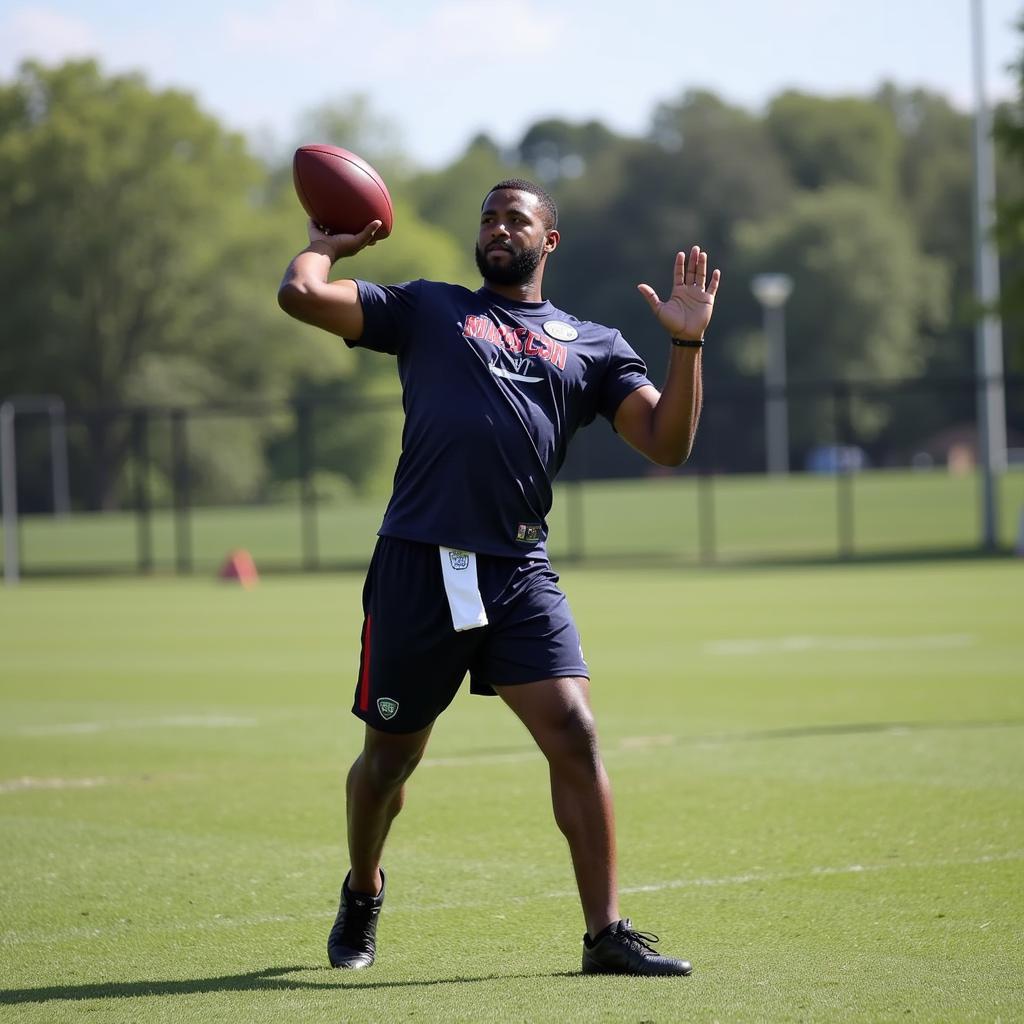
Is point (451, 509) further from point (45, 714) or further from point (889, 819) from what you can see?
point (45, 714)

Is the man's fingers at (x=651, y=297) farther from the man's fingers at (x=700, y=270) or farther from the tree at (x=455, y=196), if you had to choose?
the tree at (x=455, y=196)

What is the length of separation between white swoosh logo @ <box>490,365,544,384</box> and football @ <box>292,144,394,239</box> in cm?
69

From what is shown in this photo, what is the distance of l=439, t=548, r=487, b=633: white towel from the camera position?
5.20m

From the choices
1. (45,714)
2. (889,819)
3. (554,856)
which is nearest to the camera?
(554,856)

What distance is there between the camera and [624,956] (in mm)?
5082

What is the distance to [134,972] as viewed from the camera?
5.33m

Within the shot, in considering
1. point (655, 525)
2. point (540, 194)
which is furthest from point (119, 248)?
point (540, 194)

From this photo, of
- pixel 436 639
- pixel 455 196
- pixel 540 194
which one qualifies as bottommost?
pixel 436 639

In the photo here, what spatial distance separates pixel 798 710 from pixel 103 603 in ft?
52.3

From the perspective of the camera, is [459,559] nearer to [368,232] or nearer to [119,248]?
[368,232]

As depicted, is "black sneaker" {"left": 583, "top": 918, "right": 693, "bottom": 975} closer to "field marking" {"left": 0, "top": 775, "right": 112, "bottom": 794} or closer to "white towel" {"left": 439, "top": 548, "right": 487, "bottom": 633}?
"white towel" {"left": 439, "top": 548, "right": 487, "bottom": 633}

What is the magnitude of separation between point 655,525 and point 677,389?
135ft

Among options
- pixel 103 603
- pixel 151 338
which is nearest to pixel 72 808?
pixel 103 603

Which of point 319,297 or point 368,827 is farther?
point 368,827
